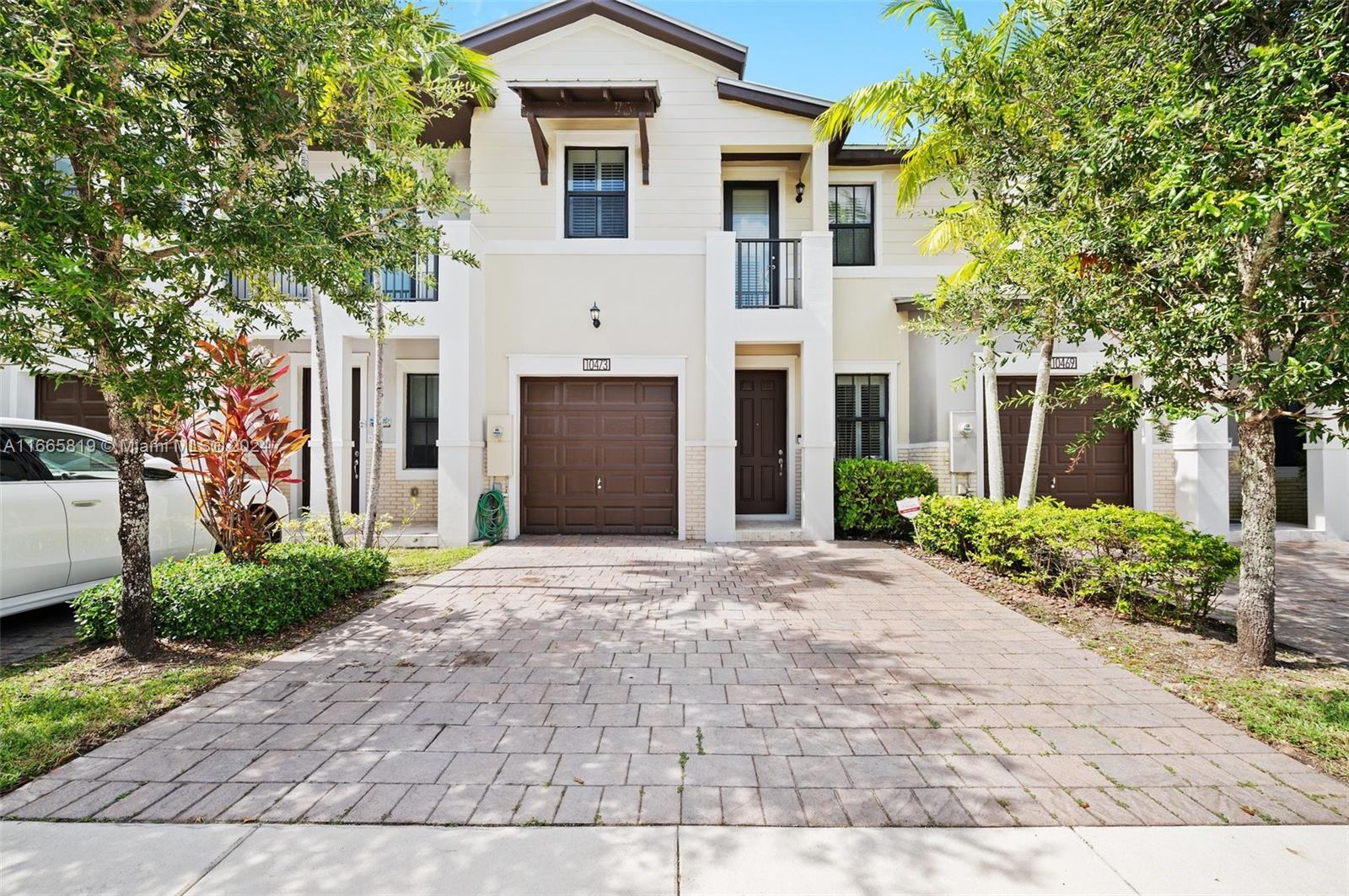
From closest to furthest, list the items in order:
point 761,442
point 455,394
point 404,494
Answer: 1. point 455,394
2. point 404,494
3. point 761,442

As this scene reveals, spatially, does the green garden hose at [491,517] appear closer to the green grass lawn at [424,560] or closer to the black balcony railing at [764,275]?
the green grass lawn at [424,560]

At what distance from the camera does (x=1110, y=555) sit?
5.78m

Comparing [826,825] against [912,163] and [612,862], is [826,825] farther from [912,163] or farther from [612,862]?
[912,163]

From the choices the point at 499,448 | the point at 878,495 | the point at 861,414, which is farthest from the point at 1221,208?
the point at 499,448

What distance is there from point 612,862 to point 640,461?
8.18 metres

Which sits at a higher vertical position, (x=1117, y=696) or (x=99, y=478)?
(x=99, y=478)

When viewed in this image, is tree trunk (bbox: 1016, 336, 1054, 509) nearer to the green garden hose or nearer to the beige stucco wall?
the beige stucco wall

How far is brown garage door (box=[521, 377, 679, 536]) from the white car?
4.86 metres

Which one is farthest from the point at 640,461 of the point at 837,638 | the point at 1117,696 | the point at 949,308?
the point at 1117,696

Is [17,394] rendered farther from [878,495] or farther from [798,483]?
[878,495]

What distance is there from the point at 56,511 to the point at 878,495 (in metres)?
9.63

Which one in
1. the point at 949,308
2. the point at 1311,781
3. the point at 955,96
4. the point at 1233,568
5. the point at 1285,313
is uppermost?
the point at 955,96

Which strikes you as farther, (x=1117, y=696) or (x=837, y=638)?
(x=837, y=638)

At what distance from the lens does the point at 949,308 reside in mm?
8156
